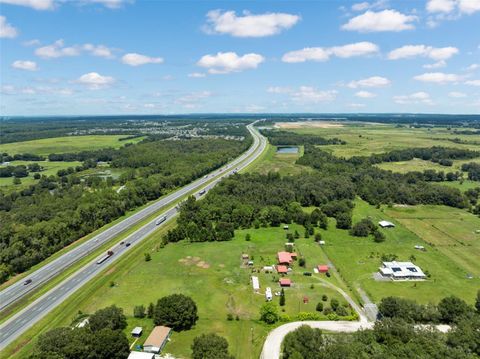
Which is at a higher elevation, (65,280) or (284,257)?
(284,257)

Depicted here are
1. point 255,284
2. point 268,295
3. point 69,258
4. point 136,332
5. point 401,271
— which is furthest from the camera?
point 69,258

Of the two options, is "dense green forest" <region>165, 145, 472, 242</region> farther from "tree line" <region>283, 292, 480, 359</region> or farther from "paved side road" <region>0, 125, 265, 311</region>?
"tree line" <region>283, 292, 480, 359</region>

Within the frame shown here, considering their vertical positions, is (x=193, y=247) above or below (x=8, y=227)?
below

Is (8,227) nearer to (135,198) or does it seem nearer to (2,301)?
(2,301)

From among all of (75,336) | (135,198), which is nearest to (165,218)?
(135,198)

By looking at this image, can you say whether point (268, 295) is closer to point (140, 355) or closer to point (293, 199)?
point (140, 355)

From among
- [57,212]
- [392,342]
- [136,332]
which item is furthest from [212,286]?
[57,212]

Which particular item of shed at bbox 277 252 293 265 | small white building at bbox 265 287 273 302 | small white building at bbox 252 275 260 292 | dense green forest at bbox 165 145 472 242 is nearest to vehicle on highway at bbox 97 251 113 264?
dense green forest at bbox 165 145 472 242
